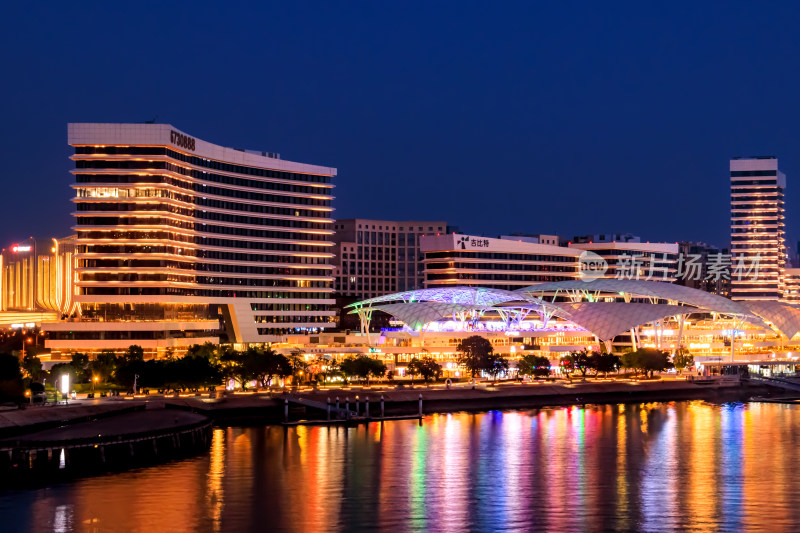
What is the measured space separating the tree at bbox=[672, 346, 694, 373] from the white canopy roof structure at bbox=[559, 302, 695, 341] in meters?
7.01

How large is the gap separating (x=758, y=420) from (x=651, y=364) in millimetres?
46196

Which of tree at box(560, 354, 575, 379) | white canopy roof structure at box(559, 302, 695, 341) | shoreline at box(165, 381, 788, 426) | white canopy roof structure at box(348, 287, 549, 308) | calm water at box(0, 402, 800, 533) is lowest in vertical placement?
calm water at box(0, 402, 800, 533)

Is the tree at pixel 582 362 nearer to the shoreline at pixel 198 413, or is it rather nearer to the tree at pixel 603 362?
the tree at pixel 603 362

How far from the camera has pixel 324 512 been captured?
67.1m

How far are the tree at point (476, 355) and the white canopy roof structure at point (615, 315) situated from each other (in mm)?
22603

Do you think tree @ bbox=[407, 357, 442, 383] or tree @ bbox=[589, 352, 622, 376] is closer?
tree @ bbox=[407, 357, 442, 383]

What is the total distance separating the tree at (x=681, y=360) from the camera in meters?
180

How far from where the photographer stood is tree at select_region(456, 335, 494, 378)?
16025 centimetres

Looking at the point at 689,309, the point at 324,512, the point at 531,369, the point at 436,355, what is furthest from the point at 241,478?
the point at 689,309

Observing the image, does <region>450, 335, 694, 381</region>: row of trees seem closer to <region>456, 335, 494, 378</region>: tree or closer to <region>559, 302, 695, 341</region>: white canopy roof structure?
<region>456, 335, 494, 378</region>: tree

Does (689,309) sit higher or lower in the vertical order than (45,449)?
higher

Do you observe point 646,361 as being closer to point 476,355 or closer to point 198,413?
point 476,355

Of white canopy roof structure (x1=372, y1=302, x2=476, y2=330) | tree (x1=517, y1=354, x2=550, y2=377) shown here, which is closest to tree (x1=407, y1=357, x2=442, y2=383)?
tree (x1=517, y1=354, x2=550, y2=377)

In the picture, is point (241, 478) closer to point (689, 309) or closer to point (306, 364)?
point (306, 364)
